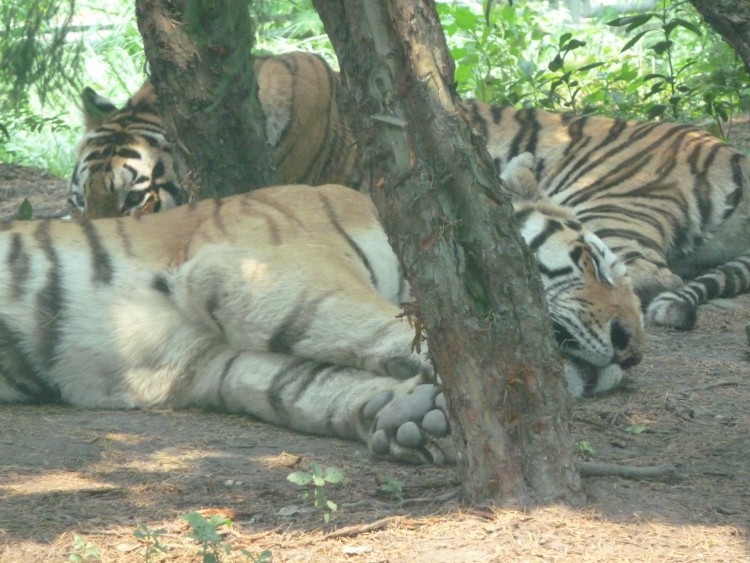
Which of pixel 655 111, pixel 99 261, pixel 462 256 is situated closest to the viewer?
pixel 462 256

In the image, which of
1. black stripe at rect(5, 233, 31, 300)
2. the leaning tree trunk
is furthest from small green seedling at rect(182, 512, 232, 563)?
black stripe at rect(5, 233, 31, 300)

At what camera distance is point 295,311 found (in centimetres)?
362

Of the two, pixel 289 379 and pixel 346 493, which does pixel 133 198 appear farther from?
pixel 346 493

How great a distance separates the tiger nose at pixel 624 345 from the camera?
391 centimetres

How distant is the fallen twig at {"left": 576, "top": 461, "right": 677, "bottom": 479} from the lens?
270 centimetres

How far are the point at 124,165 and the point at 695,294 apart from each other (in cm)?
A: 303

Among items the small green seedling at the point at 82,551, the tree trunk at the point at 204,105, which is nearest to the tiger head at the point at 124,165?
the tree trunk at the point at 204,105

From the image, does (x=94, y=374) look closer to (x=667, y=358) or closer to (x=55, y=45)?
(x=667, y=358)

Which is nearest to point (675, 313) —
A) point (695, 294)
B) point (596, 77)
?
point (695, 294)

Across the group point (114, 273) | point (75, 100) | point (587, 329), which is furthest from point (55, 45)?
point (587, 329)

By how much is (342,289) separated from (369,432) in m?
0.61

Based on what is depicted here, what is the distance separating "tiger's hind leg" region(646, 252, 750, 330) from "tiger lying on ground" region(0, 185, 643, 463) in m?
0.97

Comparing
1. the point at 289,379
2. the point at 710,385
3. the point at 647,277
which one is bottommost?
the point at 710,385

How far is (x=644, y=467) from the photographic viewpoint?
281 centimetres
